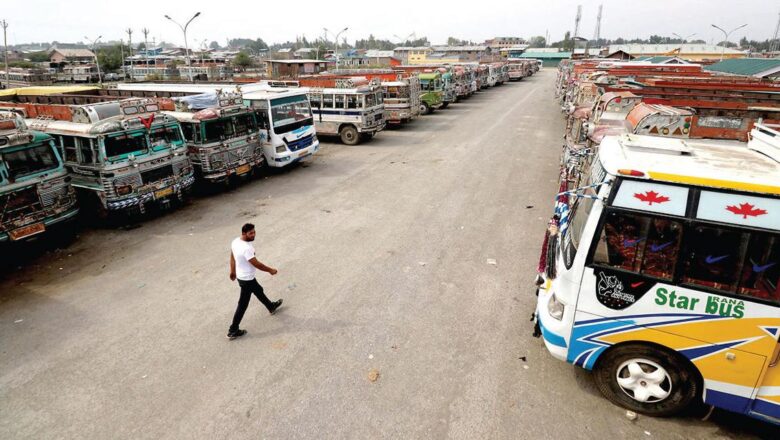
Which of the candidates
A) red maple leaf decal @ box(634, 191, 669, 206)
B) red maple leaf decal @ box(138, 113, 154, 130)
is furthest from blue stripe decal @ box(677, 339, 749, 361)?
red maple leaf decal @ box(138, 113, 154, 130)

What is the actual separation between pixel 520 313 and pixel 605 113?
6686 millimetres

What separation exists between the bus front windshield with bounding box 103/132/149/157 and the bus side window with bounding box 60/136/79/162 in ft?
3.19

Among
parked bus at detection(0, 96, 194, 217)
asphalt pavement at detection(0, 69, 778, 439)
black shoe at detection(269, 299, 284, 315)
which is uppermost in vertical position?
parked bus at detection(0, 96, 194, 217)

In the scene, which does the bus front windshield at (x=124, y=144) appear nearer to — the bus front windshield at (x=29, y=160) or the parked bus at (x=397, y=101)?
the bus front windshield at (x=29, y=160)

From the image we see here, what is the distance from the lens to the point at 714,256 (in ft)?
12.9

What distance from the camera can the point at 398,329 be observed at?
19.8 feet

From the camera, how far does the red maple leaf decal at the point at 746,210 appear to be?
372cm

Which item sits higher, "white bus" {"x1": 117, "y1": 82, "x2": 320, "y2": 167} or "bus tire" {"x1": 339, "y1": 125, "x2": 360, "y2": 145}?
"white bus" {"x1": 117, "y1": 82, "x2": 320, "y2": 167}

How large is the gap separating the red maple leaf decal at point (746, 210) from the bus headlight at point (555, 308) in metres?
1.73

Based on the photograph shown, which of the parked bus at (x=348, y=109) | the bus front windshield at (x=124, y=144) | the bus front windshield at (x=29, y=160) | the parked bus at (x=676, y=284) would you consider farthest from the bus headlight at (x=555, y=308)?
the parked bus at (x=348, y=109)

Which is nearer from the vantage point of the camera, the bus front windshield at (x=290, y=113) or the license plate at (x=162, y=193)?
the license plate at (x=162, y=193)

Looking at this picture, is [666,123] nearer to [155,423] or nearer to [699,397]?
[699,397]

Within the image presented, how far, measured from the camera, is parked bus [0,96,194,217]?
945 centimetres

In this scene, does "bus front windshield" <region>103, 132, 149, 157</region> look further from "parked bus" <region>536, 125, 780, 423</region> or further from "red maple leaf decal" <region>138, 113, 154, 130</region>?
"parked bus" <region>536, 125, 780, 423</region>
